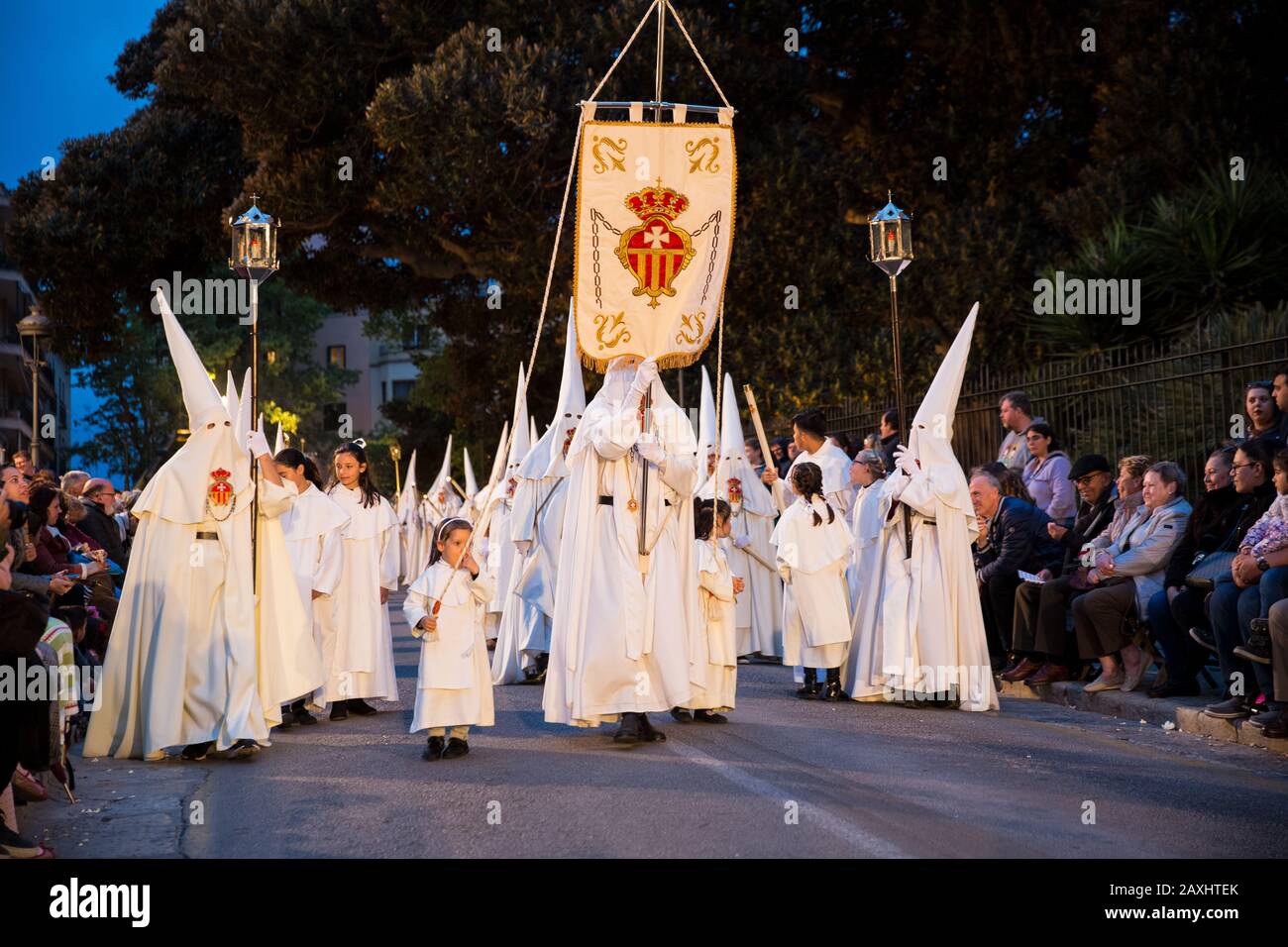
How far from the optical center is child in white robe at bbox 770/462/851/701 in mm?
11812

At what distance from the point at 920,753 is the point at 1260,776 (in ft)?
5.88

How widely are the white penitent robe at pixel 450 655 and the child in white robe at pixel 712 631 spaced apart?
1.50m

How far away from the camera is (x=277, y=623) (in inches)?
384

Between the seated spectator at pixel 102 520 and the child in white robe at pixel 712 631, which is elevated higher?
the seated spectator at pixel 102 520

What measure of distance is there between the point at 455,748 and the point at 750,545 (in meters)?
7.66

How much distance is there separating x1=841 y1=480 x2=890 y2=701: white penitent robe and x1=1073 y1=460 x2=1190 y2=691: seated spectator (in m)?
1.50

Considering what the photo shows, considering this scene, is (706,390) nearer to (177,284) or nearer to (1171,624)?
(1171,624)

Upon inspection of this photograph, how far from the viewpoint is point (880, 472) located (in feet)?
41.9

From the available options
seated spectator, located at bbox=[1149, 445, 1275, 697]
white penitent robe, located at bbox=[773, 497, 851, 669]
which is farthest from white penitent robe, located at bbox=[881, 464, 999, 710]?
seated spectator, located at bbox=[1149, 445, 1275, 697]

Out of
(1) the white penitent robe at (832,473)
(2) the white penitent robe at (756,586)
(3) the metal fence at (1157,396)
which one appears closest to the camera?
(3) the metal fence at (1157,396)

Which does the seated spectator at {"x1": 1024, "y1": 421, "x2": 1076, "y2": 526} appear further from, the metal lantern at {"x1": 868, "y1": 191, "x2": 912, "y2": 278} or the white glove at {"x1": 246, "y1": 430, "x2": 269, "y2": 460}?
the white glove at {"x1": 246, "y1": 430, "x2": 269, "y2": 460}

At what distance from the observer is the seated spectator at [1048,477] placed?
1302 centimetres

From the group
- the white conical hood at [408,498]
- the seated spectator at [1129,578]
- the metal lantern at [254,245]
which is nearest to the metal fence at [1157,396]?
the seated spectator at [1129,578]

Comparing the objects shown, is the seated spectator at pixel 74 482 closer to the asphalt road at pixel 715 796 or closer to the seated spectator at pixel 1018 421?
the asphalt road at pixel 715 796
